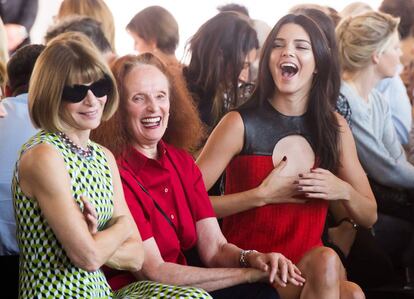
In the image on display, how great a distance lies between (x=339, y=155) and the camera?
3053mm

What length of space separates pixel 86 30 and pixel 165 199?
4.13 ft

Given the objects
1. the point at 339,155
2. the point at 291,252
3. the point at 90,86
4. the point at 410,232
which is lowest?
the point at 410,232

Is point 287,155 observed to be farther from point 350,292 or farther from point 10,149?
point 10,149

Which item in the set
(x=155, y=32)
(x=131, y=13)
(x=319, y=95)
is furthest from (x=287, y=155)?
(x=131, y=13)

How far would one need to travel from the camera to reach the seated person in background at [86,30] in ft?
11.8

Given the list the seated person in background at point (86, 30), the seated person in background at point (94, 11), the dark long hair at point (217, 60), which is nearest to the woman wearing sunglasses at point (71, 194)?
the dark long hair at point (217, 60)

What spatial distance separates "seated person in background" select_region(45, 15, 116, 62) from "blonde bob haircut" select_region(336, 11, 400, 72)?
3.13 ft

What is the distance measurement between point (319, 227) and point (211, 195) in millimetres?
433

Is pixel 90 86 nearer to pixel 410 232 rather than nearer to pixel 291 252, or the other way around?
pixel 291 252

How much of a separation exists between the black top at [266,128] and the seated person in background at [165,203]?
0.35m

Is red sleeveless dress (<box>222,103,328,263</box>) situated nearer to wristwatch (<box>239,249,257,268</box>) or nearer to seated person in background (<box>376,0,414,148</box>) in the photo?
wristwatch (<box>239,249,257,268</box>)

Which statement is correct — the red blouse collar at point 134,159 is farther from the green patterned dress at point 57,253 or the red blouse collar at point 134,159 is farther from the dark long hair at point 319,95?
the dark long hair at point 319,95

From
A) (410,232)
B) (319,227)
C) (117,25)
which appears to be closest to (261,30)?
(117,25)

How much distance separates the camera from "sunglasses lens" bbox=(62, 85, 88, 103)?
2.23 metres
